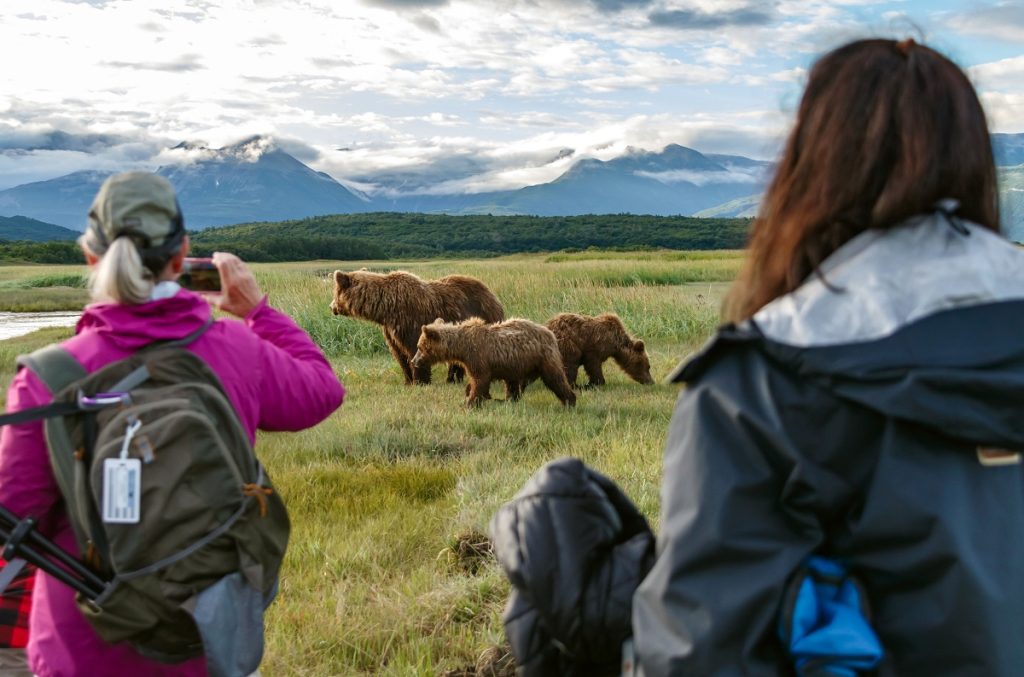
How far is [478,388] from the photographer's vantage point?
363 inches

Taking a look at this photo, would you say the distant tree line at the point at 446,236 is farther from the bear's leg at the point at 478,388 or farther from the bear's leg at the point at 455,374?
the bear's leg at the point at 478,388

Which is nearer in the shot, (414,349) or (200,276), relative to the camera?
(200,276)

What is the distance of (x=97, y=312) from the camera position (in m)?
2.34

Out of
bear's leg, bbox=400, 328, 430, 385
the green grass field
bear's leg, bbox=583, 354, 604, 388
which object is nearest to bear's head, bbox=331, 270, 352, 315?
bear's leg, bbox=400, 328, 430, 385

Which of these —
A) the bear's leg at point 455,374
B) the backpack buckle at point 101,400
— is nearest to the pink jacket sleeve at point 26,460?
the backpack buckle at point 101,400

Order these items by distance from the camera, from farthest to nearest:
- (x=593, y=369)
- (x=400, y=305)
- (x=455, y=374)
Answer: (x=455, y=374), (x=400, y=305), (x=593, y=369)

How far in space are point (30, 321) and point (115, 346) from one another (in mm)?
23100

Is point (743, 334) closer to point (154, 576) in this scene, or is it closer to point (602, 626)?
point (602, 626)

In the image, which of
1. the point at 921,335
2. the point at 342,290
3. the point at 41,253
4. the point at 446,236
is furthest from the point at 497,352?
the point at 446,236

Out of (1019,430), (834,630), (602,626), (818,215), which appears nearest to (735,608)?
(834,630)

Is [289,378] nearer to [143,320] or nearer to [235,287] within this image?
[235,287]

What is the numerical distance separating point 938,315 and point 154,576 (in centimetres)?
177

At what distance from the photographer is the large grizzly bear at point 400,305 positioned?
36.1 feet

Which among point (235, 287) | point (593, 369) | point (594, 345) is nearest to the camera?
point (235, 287)
